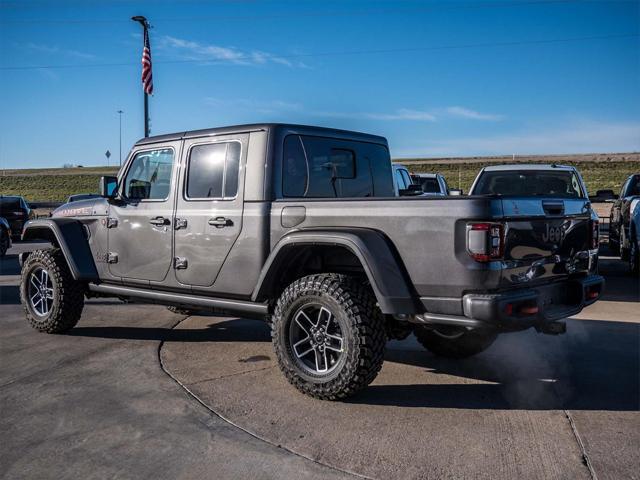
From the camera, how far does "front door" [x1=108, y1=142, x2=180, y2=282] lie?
5379 millimetres

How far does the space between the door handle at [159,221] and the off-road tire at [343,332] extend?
147 cm

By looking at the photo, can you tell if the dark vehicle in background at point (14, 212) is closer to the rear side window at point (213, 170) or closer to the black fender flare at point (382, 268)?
the rear side window at point (213, 170)

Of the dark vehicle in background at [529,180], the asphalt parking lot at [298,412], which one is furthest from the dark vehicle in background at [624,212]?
the asphalt parking lot at [298,412]

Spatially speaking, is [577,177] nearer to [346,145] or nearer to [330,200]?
[346,145]

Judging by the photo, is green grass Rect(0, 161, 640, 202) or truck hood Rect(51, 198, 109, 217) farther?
green grass Rect(0, 161, 640, 202)

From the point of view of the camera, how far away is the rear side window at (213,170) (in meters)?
4.95

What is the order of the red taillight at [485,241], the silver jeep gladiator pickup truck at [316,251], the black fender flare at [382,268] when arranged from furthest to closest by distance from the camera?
the black fender flare at [382,268], the silver jeep gladiator pickup truck at [316,251], the red taillight at [485,241]

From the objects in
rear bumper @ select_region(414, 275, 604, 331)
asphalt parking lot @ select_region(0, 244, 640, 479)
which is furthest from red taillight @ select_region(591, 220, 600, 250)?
asphalt parking lot @ select_region(0, 244, 640, 479)

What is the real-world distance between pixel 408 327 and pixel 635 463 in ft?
5.91

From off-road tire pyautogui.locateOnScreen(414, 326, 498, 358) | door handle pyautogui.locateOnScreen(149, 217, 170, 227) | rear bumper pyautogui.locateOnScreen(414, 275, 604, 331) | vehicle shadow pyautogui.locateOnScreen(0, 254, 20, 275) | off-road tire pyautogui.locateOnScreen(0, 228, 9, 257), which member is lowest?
vehicle shadow pyautogui.locateOnScreen(0, 254, 20, 275)

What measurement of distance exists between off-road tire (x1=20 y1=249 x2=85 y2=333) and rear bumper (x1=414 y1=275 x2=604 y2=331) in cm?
372

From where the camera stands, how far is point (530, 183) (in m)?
9.61

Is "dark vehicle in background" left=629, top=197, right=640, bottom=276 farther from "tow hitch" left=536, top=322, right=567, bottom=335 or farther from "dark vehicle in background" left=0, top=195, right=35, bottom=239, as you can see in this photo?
"dark vehicle in background" left=0, top=195, right=35, bottom=239

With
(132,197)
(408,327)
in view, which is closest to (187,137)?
(132,197)
